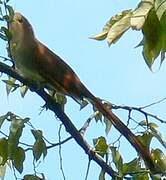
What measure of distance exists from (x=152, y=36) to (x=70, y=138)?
1.81 ft

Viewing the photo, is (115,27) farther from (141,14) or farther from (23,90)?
(23,90)

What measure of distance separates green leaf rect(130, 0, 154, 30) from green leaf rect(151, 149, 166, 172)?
1.78 ft

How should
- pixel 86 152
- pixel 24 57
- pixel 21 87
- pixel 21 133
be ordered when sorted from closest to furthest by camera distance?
pixel 21 133 → pixel 86 152 → pixel 21 87 → pixel 24 57

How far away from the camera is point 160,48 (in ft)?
3.22

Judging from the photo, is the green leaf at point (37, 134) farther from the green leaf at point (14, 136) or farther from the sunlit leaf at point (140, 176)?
the sunlit leaf at point (140, 176)

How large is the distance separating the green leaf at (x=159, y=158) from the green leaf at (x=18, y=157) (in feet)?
1.25

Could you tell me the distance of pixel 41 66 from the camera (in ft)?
7.49

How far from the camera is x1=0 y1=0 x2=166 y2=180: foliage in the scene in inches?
38.3

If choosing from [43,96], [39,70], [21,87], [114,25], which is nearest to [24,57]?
[39,70]

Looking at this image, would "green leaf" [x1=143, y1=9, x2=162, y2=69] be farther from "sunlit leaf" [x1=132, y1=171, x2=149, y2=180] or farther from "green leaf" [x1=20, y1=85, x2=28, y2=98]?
"green leaf" [x1=20, y1=85, x2=28, y2=98]

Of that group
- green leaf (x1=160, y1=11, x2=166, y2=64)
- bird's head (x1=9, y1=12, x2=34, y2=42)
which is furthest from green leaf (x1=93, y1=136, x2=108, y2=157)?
bird's head (x1=9, y1=12, x2=34, y2=42)

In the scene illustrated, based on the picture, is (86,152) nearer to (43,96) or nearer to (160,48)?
(43,96)

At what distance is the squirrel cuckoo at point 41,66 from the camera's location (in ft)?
6.46

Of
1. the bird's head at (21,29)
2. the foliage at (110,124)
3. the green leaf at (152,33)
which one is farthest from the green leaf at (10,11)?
the bird's head at (21,29)
